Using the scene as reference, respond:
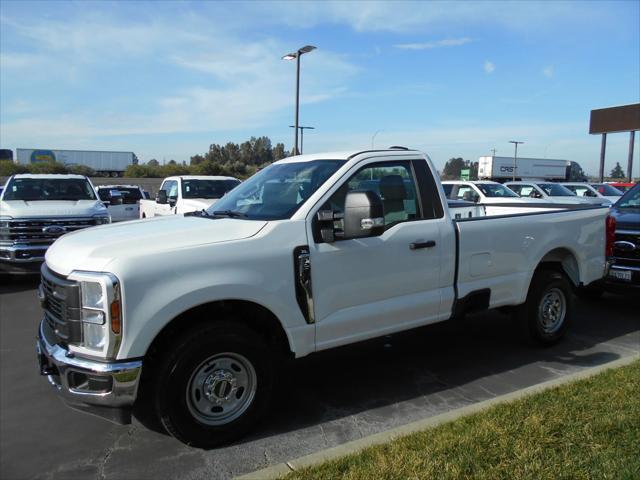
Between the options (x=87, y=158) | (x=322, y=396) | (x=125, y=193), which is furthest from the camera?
(x=87, y=158)

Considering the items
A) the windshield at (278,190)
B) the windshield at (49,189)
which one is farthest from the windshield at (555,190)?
the windshield at (278,190)

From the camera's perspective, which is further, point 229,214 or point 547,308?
point 547,308

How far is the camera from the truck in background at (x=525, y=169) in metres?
60.3

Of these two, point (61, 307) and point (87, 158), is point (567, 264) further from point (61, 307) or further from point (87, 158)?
point (87, 158)

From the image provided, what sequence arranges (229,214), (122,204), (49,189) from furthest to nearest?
(122,204) → (49,189) → (229,214)

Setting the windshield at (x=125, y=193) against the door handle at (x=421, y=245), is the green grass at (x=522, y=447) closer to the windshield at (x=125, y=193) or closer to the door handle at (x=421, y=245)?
the door handle at (x=421, y=245)

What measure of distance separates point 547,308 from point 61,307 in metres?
4.71

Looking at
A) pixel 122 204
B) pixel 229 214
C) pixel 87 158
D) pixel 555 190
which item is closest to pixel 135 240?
pixel 229 214

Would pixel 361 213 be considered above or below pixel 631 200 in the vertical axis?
below

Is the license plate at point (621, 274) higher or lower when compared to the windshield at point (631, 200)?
lower

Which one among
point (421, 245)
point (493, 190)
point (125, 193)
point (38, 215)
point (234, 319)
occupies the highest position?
point (493, 190)

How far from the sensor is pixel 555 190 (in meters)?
19.6

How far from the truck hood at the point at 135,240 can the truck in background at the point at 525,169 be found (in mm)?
59590

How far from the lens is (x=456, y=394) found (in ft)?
14.5
